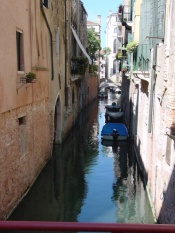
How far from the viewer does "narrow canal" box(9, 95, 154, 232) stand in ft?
30.1

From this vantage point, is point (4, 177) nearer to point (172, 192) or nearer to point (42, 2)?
point (172, 192)

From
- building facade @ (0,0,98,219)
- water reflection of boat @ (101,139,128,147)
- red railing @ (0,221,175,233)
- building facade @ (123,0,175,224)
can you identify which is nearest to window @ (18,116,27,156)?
building facade @ (0,0,98,219)

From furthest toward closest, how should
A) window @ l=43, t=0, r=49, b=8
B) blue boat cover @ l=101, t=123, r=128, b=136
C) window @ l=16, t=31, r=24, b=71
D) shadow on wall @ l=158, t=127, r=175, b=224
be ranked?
blue boat cover @ l=101, t=123, r=128, b=136 → window @ l=43, t=0, r=49, b=8 → window @ l=16, t=31, r=24, b=71 → shadow on wall @ l=158, t=127, r=175, b=224

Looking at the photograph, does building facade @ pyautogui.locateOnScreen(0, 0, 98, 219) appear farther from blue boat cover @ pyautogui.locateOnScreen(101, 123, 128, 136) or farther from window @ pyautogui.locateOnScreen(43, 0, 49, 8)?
blue boat cover @ pyautogui.locateOnScreen(101, 123, 128, 136)

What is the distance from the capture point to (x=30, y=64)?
34.1 feet

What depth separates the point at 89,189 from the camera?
11195 mm

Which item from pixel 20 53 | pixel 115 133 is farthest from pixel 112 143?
pixel 20 53

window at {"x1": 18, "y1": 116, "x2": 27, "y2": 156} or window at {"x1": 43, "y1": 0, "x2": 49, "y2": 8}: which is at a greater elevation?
window at {"x1": 43, "y1": 0, "x2": 49, "y2": 8}

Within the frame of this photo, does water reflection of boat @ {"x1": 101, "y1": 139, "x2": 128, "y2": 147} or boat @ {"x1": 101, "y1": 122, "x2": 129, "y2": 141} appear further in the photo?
boat @ {"x1": 101, "y1": 122, "x2": 129, "y2": 141}

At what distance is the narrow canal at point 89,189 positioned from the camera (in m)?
9.17

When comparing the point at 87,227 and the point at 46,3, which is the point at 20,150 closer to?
the point at 46,3

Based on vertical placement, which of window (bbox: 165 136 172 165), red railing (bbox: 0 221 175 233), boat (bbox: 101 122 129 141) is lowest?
boat (bbox: 101 122 129 141)

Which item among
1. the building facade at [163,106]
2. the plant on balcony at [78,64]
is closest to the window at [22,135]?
the building facade at [163,106]

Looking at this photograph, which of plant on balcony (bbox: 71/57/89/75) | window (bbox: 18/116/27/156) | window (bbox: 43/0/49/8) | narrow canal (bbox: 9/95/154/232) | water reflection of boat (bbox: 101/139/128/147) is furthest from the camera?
plant on balcony (bbox: 71/57/89/75)
